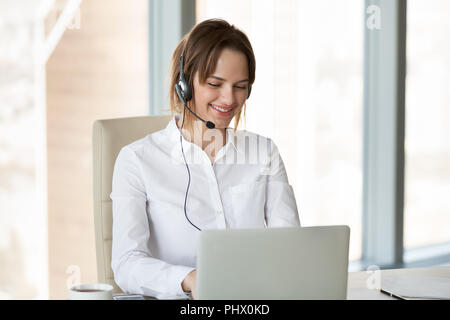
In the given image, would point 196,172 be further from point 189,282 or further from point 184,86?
point 189,282

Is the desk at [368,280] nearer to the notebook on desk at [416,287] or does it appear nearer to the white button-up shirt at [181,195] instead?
the notebook on desk at [416,287]

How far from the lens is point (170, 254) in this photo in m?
1.48

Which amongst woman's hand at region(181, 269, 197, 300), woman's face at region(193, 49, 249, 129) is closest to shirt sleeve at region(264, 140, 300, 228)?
woman's face at region(193, 49, 249, 129)

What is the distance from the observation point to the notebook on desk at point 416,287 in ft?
3.90

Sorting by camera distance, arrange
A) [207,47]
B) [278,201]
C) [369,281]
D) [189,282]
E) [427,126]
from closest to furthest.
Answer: [189,282] < [369,281] < [207,47] < [278,201] < [427,126]

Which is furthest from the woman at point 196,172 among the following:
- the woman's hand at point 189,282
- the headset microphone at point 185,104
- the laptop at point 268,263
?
→ the laptop at point 268,263

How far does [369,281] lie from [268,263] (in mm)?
507

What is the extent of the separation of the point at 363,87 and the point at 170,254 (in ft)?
7.55

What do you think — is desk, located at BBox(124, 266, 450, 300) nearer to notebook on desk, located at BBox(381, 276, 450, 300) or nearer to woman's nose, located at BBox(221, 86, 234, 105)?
notebook on desk, located at BBox(381, 276, 450, 300)

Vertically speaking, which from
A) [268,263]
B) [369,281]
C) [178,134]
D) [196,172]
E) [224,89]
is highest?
[224,89]

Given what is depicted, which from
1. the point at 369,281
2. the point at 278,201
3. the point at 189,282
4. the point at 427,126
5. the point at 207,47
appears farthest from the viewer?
the point at 427,126

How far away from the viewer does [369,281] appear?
131 centimetres

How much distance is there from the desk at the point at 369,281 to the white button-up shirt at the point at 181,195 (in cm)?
28

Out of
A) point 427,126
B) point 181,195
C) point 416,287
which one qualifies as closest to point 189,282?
point 181,195
